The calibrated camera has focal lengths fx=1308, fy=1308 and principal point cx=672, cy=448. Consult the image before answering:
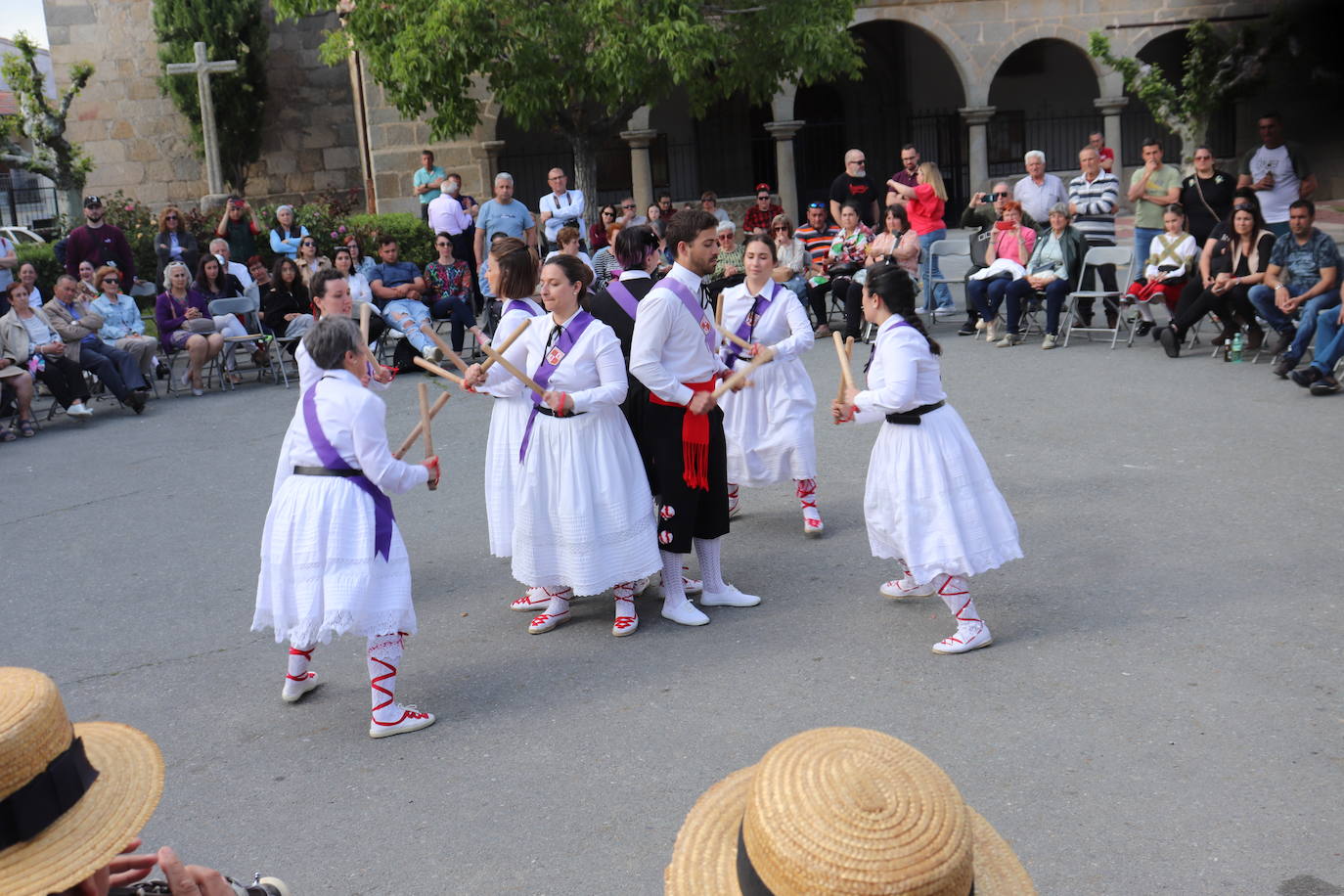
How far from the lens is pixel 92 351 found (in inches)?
469

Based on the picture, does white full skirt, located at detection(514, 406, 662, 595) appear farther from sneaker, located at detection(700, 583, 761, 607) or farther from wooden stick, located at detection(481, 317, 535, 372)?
sneaker, located at detection(700, 583, 761, 607)

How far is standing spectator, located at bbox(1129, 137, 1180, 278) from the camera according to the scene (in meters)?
12.8

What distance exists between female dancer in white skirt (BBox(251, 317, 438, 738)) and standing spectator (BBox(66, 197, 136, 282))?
10.4m

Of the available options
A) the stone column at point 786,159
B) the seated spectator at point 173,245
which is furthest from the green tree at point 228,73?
the stone column at point 786,159

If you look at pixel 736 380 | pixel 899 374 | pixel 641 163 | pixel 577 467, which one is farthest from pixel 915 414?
pixel 641 163

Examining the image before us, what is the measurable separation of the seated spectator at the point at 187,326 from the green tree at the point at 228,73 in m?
10.2

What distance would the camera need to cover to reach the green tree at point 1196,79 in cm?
1905

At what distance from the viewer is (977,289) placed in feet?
42.9

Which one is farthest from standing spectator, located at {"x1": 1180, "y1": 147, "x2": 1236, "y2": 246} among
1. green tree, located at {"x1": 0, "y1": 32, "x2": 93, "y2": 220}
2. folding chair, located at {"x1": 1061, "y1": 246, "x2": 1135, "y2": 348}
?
green tree, located at {"x1": 0, "y1": 32, "x2": 93, "y2": 220}

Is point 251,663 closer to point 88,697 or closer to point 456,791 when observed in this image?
point 88,697

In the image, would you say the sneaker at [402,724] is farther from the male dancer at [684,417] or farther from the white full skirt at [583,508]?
the male dancer at [684,417]

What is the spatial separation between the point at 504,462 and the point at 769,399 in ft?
5.78

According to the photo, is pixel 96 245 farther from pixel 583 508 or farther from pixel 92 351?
pixel 583 508

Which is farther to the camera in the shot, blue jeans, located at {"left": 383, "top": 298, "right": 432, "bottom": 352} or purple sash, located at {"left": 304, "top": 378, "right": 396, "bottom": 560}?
blue jeans, located at {"left": 383, "top": 298, "right": 432, "bottom": 352}
